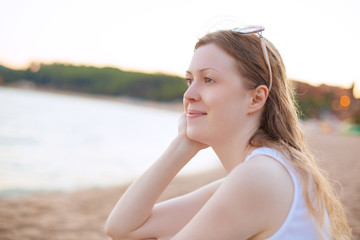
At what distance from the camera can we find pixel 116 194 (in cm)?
570

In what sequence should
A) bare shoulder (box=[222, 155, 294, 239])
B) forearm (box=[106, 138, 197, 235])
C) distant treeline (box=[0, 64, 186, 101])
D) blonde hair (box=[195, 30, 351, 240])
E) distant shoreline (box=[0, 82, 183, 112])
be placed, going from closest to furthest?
bare shoulder (box=[222, 155, 294, 239]), blonde hair (box=[195, 30, 351, 240]), forearm (box=[106, 138, 197, 235]), distant shoreline (box=[0, 82, 183, 112]), distant treeline (box=[0, 64, 186, 101])

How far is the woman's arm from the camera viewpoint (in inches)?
61.9

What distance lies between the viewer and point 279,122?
4.41ft

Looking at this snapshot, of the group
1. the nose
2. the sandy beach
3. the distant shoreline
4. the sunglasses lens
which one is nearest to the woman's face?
the nose

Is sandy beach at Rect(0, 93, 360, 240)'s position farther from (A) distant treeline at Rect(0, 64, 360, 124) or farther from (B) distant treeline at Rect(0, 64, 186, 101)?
(B) distant treeline at Rect(0, 64, 186, 101)

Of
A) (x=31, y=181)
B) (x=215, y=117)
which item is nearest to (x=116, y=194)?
(x=31, y=181)

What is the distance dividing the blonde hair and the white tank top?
0.11 feet

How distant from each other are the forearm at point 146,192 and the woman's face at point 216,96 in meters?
0.29

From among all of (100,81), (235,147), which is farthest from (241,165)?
(100,81)

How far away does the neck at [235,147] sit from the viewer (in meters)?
1.32

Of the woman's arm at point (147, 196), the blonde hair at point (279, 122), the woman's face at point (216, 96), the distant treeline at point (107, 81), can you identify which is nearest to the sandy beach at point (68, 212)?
the blonde hair at point (279, 122)

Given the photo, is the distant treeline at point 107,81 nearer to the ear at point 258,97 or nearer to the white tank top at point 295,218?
the ear at point 258,97

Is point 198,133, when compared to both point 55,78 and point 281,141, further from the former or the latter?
point 55,78

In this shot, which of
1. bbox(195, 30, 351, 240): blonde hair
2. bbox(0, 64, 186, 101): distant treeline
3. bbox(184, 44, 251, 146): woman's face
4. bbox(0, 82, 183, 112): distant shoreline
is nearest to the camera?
bbox(195, 30, 351, 240): blonde hair
